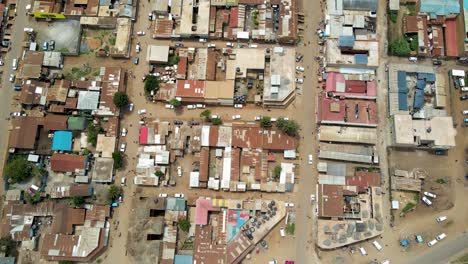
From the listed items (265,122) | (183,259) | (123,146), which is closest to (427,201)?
(265,122)

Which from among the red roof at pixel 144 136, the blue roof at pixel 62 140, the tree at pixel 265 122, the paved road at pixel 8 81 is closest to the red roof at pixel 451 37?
the tree at pixel 265 122

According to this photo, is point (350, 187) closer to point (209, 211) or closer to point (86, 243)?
point (209, 211)

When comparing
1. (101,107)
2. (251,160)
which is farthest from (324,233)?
(101,107)

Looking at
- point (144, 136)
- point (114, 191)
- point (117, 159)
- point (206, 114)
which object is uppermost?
point (206, 114)

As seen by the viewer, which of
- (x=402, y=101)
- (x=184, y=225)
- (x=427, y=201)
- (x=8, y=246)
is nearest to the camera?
(x=8, y=246)

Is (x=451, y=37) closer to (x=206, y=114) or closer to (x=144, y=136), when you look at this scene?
(x=206, y=114)

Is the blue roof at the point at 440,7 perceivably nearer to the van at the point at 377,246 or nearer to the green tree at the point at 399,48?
the green tree at the point at 399,48
